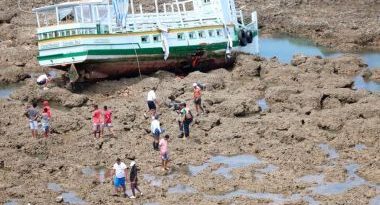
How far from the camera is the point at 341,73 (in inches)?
1502

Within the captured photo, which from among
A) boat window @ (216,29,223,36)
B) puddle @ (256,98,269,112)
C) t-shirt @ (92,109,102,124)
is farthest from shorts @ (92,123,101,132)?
boat window @ (216,29,223,36)

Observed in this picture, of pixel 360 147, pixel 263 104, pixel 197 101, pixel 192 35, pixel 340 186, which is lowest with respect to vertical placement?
pixel 340 186

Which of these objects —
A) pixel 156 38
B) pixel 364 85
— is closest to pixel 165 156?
pixel 156 38

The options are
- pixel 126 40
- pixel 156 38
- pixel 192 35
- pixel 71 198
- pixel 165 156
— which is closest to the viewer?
pixel 71 198

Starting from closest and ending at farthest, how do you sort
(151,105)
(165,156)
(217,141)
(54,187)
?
(54,187)
(165,156)
(217,141)
(151,105)

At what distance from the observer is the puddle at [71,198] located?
21347 mm

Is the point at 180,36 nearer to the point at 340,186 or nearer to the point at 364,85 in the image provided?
the point at 364,85

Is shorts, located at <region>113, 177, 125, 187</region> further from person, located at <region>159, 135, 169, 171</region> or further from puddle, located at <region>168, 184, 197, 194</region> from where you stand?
person, located at <region>159, 135, 169, 171</region>

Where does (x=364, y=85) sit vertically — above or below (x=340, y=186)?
above

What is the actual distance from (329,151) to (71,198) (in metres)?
9.07

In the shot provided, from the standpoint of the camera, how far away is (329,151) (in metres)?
25.6

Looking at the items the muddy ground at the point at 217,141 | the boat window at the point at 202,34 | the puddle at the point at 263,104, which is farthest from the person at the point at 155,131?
the boat window at the point at 202,34

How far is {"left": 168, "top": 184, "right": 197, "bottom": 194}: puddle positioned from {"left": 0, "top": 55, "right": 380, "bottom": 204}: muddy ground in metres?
0.06

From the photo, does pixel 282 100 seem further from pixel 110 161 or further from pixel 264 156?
pixel 110 161
